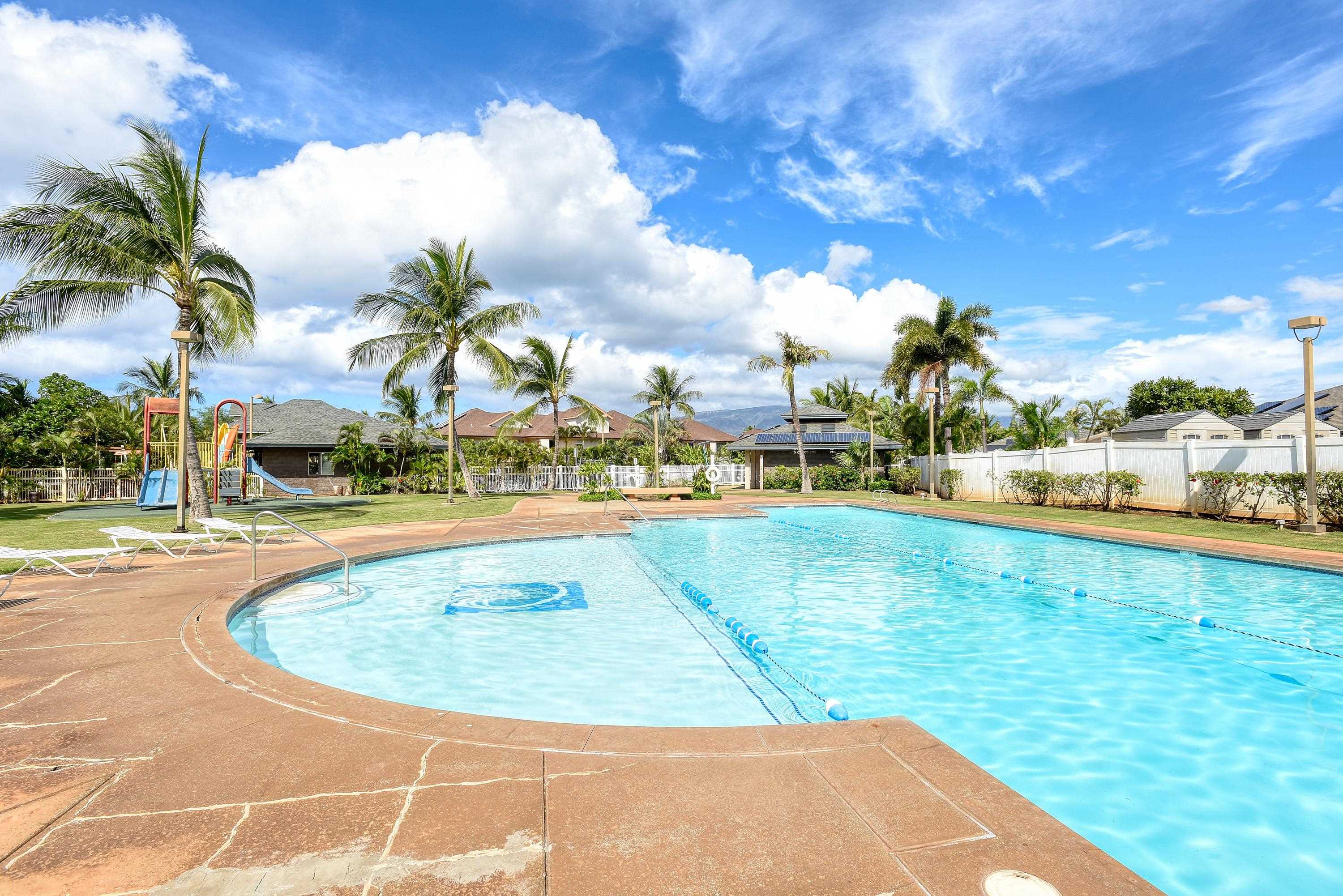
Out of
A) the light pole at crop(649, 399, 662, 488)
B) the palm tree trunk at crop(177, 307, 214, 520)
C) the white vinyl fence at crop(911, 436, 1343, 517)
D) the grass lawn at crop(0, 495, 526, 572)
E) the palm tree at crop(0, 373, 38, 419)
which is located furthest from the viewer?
the palm tree at crop(0, 373, 38, 419)

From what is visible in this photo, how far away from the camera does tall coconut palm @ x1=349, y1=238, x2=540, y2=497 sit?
23094 mm

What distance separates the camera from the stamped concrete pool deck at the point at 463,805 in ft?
6.86

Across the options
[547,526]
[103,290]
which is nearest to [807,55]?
[547,526]

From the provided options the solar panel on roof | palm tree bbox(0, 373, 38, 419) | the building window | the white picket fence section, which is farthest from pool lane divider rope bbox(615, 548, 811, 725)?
palm tree bbox(0, 373, 38, 419)

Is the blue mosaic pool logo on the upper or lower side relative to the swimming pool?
upper

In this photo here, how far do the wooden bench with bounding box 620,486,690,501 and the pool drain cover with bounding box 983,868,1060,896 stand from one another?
22.1 m

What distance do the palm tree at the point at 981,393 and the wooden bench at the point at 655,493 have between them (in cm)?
2230

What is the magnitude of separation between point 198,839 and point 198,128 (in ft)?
53.6

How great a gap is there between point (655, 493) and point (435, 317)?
11273 mm

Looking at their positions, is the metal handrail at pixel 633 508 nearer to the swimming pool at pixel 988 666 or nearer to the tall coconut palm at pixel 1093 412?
the swimming pool at pixel 988 666

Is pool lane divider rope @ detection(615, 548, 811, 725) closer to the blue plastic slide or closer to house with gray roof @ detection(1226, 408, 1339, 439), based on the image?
the blue plastic slide

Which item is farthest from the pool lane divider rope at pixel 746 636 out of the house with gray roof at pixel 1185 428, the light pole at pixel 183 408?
the house with gray roof at pixel 1185 428

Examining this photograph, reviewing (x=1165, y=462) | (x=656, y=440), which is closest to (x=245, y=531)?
(x=656, y=440)

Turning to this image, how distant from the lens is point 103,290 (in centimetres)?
1447
